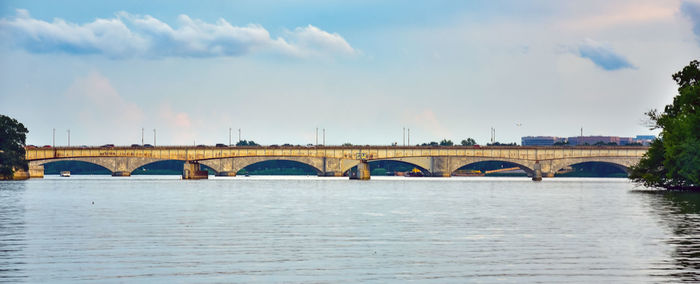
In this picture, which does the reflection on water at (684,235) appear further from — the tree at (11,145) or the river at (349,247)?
the tree at (11,145)

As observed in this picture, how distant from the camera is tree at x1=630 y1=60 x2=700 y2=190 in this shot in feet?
322

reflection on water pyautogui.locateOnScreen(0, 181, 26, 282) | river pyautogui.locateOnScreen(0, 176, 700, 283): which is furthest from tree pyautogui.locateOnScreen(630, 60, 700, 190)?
reflection on water pyautogui.locateOnScreen(0, 181, 26, 282)

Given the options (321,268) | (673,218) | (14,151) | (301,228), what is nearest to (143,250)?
(321,268)

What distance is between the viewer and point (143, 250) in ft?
120

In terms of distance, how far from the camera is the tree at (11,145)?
577ft

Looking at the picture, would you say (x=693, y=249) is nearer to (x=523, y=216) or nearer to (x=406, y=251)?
(x=406, y=251)

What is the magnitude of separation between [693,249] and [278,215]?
30524mm

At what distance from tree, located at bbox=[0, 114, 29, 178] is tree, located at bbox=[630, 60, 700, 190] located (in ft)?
389

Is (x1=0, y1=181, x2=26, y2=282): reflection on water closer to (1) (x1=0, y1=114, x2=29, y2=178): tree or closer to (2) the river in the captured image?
(2) the river

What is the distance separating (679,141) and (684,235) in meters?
62.8

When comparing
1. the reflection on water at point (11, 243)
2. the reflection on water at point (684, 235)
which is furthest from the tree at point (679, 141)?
the reflection on water at point (11, 243)

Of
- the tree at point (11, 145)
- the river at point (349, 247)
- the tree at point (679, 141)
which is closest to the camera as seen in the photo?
the river at point (349, 247)

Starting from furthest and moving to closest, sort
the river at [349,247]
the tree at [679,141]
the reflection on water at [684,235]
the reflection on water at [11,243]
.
→ the tree at [679,141] < the reflection on water at [684,235] < the reflection on water at [11,243] < the river at [349,247]

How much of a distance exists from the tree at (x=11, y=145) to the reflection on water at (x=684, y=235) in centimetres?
13659
